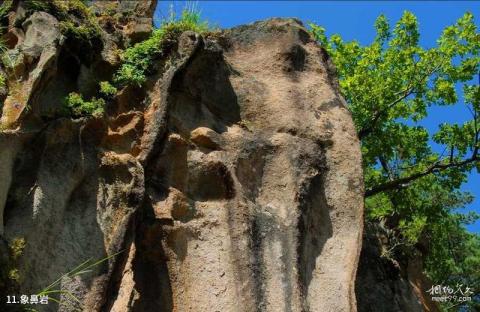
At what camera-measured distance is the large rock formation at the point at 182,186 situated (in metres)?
8.15

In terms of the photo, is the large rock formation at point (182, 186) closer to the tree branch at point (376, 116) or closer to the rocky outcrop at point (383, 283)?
the rocky outcrop at point (383, 283)

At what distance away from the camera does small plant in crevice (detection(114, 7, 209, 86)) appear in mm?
9773

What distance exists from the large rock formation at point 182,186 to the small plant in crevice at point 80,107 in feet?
0.41

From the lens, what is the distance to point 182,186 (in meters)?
9.18

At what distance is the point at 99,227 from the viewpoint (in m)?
8.41

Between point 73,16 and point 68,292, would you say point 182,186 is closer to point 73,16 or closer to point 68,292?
point 68,292

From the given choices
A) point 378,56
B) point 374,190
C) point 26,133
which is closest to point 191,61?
point 26,133

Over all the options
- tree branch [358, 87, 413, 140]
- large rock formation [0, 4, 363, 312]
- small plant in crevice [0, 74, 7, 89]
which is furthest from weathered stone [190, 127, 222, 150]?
tree branch [358, 87, 413, 140]

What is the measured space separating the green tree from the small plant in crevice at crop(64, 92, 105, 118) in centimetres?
747

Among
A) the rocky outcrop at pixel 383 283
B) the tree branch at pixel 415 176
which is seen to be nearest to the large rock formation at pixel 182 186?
the rocky outcrop at pixel 383 283

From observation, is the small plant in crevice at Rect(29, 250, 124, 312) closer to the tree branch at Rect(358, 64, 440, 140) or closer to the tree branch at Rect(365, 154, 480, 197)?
the tree branch at Rect(365, 154, 480, 197)

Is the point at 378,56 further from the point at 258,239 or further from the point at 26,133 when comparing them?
the point at 26,133

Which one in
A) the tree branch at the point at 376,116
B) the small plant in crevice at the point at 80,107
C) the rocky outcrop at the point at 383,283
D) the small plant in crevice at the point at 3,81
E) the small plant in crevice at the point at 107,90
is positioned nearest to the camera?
the small plant in crevice at the point at 3,81

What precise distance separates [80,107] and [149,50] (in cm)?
148
